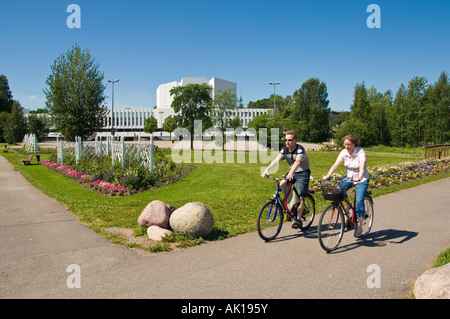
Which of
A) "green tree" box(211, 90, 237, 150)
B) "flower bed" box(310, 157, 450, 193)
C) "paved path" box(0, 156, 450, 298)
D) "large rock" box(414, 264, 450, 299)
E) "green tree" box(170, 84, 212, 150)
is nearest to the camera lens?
"large rock" box(414, 264, 450, 299)

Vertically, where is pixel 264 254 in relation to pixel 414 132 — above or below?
below

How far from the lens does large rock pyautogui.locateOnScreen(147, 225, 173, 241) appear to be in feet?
19.7

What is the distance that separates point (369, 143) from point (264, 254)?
47.0 m

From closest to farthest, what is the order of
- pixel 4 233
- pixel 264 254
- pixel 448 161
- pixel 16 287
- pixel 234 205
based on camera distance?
pixel 16 287 < pixel 264 254 < pixel 4 233 < pixel 234 205 < pixel 448 161

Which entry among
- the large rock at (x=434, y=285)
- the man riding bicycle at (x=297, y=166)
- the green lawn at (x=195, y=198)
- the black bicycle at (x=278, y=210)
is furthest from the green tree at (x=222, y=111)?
the large rock at (x=434, y=285)

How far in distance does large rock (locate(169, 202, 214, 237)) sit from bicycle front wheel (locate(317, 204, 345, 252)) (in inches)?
79.3

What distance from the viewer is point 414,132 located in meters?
43.2

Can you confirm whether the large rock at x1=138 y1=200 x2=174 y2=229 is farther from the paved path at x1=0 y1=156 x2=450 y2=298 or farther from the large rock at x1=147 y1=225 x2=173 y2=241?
the paved path at x1=0 y1=156 x2=450 y2=298

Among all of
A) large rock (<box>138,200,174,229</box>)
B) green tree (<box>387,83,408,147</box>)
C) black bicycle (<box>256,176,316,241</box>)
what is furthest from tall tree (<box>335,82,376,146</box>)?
large rock (<box>138,200,174,229</box>)

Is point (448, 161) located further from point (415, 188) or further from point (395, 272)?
point (395, 272)

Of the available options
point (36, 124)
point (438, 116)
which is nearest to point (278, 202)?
point (438, 116)

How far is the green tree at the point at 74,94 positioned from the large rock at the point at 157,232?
72.4ft

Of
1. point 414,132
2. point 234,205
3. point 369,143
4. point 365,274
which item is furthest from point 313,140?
point 365,274

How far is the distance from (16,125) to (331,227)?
2213 inches
